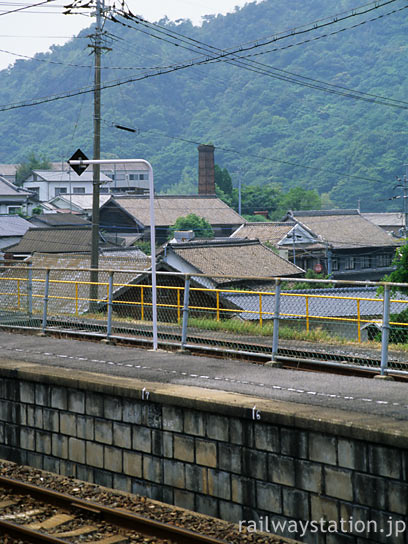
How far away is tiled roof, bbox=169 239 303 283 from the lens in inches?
1380

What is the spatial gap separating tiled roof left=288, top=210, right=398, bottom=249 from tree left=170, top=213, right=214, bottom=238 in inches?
298

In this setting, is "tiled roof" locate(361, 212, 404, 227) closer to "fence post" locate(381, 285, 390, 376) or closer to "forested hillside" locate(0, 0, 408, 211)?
"forested hillside" locate(0, 0, 408, 211)

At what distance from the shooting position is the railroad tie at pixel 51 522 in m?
7.50

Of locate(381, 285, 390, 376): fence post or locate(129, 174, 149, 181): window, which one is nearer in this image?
locate(381, 285, 390, 376): fence post

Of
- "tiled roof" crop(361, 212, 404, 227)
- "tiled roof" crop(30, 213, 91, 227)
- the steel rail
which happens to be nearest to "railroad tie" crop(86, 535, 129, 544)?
the steel rail

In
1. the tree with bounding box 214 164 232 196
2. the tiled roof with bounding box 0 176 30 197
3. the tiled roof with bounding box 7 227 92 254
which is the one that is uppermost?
the tree with bounding box 214 164 232 196

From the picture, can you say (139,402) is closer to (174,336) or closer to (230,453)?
(230,453)

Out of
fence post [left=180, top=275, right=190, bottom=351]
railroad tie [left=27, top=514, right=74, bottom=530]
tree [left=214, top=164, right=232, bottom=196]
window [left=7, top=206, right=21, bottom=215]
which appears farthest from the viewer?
tree [left=214, top=164, right=232, bottom=196]

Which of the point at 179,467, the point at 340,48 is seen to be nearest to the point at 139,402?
the point at 179,467

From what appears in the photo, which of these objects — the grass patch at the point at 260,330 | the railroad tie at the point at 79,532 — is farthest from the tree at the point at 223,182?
the railroad tie at the point at 79,532

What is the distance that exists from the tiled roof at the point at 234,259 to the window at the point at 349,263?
19020 mm

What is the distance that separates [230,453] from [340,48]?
509 ft

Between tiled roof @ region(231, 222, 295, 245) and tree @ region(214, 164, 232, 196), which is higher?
tree @ region(214, 164, 232, 196)

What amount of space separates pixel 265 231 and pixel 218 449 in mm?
51061
